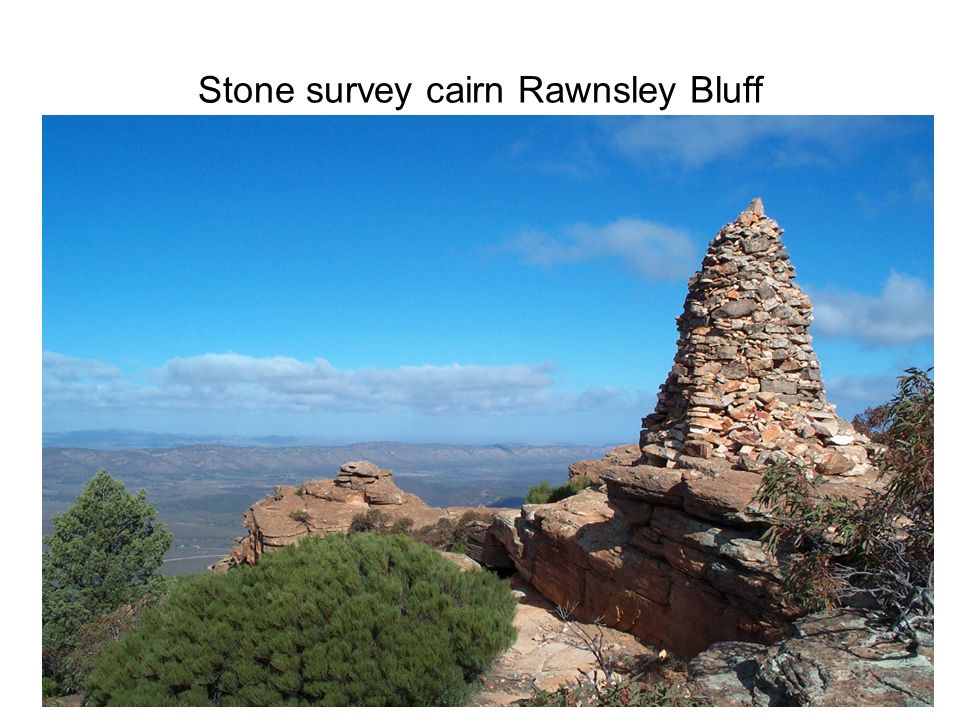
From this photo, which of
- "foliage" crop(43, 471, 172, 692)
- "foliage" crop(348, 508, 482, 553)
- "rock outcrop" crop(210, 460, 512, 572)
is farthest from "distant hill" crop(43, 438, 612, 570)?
"foliage" crop(348, 508, 482, 553)

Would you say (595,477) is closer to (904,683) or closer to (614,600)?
(614,600)

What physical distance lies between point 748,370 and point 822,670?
22.8ft

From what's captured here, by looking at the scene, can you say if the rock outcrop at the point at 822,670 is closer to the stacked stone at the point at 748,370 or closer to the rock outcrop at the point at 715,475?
the rock outcrop at the point at 715,475

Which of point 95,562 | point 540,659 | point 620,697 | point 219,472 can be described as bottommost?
point 219,472

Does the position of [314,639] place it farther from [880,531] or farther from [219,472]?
[219,472]

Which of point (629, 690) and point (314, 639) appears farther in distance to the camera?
point (314, 639)

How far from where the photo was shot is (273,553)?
11070mm

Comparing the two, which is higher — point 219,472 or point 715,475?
point 715,475

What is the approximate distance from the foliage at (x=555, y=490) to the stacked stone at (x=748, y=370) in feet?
25.3

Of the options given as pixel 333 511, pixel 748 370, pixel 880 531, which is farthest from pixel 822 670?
pixel 333 511

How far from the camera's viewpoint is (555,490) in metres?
22.5

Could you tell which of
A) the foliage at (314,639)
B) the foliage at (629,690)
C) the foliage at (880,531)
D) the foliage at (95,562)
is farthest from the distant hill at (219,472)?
the foliage at (880,531)

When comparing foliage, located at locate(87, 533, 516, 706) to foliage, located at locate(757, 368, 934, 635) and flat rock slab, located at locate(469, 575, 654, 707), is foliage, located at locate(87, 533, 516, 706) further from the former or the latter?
foliage, located at locate(757, 368, 934, 635)
